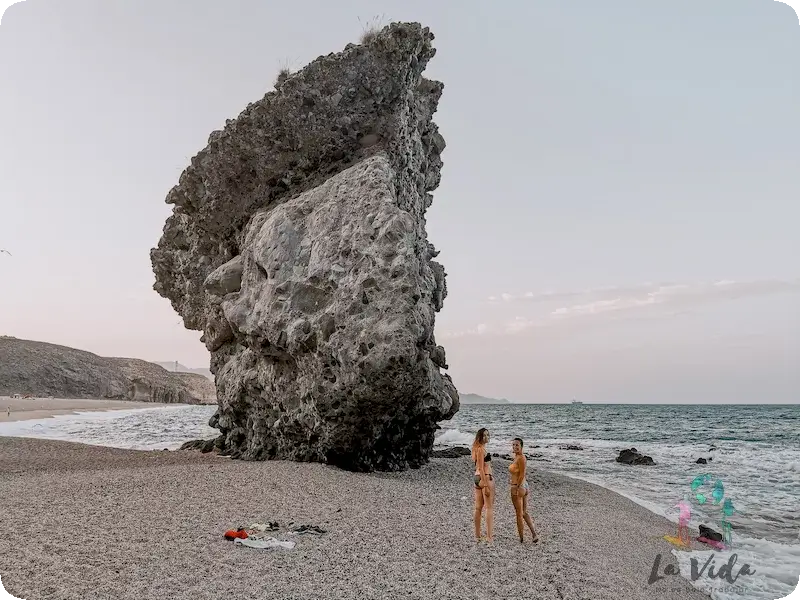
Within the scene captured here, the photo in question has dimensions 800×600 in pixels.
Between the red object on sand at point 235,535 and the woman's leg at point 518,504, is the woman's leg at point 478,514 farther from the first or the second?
the red object on sand at point 235,535

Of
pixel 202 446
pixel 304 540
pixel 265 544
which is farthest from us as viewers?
pixel 202 446

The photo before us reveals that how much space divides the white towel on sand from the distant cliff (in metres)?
77.7

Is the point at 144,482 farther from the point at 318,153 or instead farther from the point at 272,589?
the point at 318,153

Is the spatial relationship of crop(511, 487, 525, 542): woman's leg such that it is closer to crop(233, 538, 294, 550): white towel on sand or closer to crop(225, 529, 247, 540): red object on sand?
crop(233, 538, 294, 550): white towel on sand

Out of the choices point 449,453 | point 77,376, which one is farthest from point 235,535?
point 77,376

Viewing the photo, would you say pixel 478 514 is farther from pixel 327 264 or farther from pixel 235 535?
pixel 327 264

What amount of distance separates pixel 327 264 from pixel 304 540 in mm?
7864

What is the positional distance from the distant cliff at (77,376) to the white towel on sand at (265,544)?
7766 cm

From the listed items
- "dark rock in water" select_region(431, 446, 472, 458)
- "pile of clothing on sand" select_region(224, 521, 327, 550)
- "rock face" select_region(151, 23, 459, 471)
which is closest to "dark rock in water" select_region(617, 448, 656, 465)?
"dark rock in water" select_region(431, 446, 472, 458)

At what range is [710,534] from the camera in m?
10.5

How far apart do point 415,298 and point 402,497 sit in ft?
14.7

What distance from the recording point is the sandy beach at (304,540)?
19.0 feet

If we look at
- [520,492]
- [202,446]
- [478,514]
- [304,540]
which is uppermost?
[520,492]

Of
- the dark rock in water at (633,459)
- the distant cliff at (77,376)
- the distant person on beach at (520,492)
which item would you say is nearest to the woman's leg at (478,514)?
the distant person on beach at (520,492)
